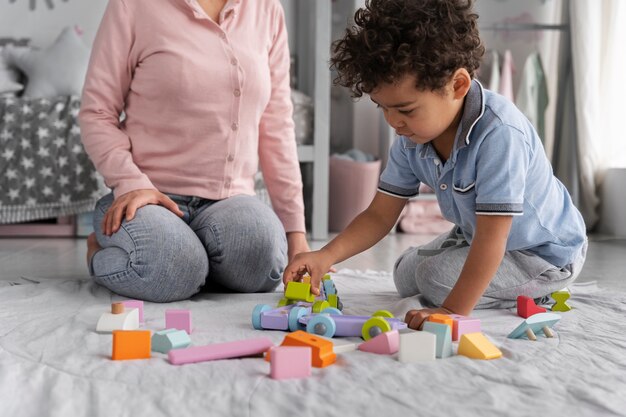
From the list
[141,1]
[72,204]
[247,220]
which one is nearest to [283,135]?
[247,220]

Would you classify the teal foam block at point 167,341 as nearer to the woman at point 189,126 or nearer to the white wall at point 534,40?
the woman at point 189,126

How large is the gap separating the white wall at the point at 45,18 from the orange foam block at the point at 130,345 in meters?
2.73

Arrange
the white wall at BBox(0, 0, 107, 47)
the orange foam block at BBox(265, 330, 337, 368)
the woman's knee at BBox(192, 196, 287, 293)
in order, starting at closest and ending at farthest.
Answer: the orange foam block at BBox(265, 330, 337, 368), the woman's knee at BBox(192, 196, 287, 293), the white wall at BBox(0, 0, 107, 47)

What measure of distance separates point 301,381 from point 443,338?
0.19 meters

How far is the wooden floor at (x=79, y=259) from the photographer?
1671 mm

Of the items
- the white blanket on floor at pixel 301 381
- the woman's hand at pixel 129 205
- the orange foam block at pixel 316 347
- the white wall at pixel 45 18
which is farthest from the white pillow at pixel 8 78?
the orange foam block at pixel 316 347

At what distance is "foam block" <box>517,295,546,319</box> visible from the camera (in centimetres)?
114

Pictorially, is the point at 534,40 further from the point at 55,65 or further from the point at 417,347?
the point at 417,347

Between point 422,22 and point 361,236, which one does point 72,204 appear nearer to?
point 361,236

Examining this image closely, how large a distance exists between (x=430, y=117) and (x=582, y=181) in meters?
2.14

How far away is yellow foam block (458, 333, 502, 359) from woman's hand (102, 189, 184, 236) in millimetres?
607

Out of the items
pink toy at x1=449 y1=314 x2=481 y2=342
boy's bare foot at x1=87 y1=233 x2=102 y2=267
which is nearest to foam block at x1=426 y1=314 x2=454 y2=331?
pink toy at x1=449 y1=314 x2=481 y2=342

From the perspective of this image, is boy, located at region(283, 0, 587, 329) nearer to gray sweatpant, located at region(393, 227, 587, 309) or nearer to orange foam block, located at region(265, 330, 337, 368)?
gray sweatpant, located at region(393, 227, 587, 309)

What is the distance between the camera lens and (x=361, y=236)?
121 cm
